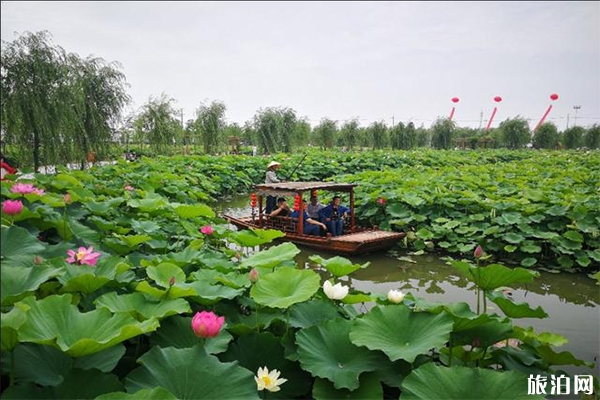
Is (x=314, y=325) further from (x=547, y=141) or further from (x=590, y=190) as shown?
(x=547, y=141)

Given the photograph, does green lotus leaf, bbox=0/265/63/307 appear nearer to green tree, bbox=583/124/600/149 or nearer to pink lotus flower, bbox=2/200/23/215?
pink lotus flower, bbox=2/200/23/215

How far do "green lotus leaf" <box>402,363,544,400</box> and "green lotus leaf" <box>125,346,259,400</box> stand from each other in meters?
0.46

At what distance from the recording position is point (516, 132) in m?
38.0

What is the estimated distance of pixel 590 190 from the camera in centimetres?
764

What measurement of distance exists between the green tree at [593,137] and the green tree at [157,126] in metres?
36.4

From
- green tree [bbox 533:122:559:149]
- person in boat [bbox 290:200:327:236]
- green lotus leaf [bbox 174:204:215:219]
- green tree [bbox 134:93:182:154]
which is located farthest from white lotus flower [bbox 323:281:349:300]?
green tree [bbox 533:122:559:149]

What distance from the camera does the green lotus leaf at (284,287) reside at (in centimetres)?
159

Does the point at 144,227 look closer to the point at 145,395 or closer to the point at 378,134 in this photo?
the point at 145,395

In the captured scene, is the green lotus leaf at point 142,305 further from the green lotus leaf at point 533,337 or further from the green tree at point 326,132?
the green tree at point 326,132

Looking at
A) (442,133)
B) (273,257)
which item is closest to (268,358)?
(273,257)

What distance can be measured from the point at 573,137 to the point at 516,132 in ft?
18.1

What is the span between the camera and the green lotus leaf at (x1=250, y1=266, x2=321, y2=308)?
5.22 feet

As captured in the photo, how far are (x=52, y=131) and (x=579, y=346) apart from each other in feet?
21.3

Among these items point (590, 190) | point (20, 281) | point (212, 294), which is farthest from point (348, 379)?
point (590, 190)
